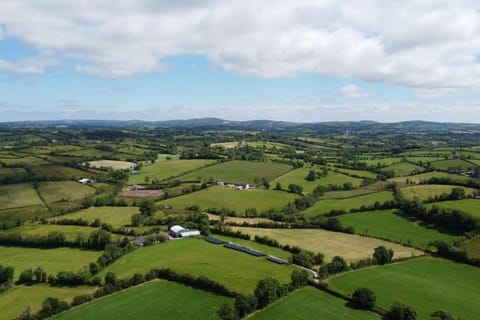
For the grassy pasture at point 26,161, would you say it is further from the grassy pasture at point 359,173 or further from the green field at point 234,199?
the grassy pasture at point 359,173

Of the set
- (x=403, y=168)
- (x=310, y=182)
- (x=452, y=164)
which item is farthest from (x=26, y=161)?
(x=452, y=164)

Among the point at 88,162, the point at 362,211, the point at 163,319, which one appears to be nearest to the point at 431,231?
the point at 362,211

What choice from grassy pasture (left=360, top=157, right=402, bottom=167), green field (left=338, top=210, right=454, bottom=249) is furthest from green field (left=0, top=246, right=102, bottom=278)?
grassy pasture (left=360, top=157, right=402, bottom=167)

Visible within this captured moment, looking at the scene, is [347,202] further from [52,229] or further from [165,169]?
[165,169]

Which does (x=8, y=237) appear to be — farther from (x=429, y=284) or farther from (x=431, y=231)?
(x=431, y=231)

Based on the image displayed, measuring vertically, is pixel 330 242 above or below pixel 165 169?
below

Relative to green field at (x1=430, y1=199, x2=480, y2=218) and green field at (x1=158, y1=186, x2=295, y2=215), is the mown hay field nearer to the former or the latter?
green field at (x1=158, y1=186, x2=295, y2=215)

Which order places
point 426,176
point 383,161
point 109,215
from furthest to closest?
point 383,161 → point 426,176 → point 109,215
